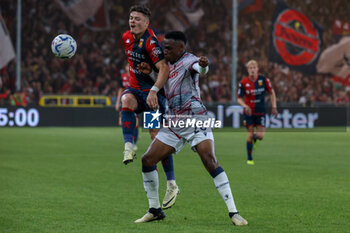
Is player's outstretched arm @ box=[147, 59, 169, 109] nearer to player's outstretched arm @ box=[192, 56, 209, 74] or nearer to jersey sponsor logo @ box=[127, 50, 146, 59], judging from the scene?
player's outstretched arm @ box=[192, 56, 209, 74]

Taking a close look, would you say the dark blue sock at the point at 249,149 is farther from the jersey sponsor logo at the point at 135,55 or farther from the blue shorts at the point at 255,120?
the jersey sponsor logo at the point at 135,55

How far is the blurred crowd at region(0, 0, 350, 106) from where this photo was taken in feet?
95.1

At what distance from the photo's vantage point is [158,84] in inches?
256

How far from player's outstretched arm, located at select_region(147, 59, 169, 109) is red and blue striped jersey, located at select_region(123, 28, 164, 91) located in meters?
0.23

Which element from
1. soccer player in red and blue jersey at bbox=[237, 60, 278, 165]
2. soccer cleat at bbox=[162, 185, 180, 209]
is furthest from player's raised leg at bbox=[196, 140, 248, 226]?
soccer player in red and blue jersey at bbox=[237, 60, 278, 165]

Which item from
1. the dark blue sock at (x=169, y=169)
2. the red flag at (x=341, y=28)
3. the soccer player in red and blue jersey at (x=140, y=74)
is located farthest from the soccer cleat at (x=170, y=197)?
the red flag at (x=341, y=28)

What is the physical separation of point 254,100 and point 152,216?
822 cm

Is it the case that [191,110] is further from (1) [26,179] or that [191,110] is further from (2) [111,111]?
(2) [111,111]

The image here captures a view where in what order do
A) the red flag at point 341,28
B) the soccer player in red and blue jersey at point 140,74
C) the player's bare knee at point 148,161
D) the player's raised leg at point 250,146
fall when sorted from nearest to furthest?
the player's bare knee at point 148,161
the soccer player in red and blue jersey at point 140,74
the player's raised leg at point 250,146
the red flag at point 341,28

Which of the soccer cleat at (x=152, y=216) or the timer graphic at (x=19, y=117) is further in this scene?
the timer graphic at (x=19, y=117)

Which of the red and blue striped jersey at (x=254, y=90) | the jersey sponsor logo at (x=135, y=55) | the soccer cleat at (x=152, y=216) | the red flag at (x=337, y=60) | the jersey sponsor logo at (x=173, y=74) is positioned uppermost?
the red flag at (x=337, y=60)

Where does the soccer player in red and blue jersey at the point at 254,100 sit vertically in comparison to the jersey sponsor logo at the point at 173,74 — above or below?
below

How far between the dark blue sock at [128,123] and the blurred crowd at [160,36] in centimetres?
2070

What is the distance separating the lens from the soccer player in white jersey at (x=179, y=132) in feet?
20.6
